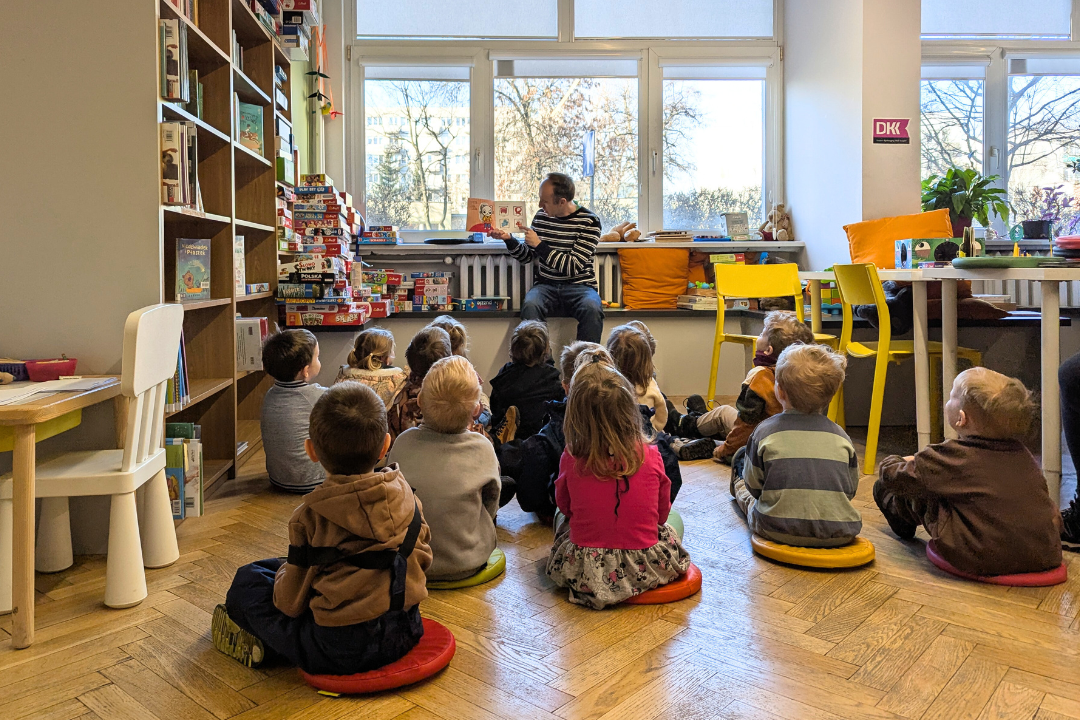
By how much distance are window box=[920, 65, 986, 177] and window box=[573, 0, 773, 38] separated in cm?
122

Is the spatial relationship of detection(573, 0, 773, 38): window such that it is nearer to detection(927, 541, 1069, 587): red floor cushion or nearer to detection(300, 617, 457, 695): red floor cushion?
detection(927, 541, 1069, 587): red floor cushion

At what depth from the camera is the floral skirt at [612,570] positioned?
2.04m

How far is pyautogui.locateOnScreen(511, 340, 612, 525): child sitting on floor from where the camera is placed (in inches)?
104

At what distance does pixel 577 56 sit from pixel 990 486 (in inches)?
179

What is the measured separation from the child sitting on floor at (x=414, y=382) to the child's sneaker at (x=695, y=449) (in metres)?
1.24

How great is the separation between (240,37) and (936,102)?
15.0ft

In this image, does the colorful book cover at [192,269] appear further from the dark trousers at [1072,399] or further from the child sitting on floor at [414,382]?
the dark trousers at [1072,399]

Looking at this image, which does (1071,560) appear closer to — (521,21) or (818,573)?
(818,573)

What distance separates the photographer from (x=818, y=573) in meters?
2.28

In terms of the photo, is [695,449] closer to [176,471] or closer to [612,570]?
[612,570]

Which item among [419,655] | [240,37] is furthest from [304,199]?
[419,655]

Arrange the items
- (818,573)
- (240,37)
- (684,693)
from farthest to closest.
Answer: (240,37) < (818,573) < (684,693)

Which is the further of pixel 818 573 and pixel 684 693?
pixel 818 573

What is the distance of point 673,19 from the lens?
5.91 meters
